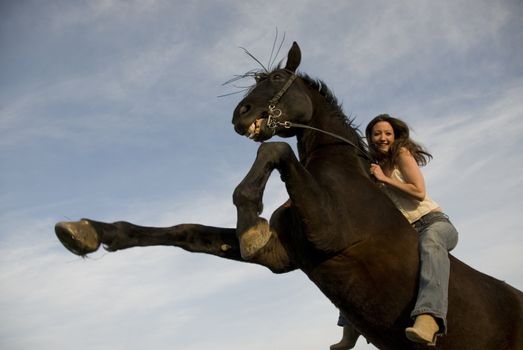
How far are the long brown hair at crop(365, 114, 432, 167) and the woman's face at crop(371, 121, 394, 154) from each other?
5 centimetres

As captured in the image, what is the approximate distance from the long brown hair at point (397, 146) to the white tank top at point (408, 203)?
199 millimetres

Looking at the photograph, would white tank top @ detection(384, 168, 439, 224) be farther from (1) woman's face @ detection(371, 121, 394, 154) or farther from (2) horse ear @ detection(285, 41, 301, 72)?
(2) horse ear @ detection(285, 41, 301, 72)

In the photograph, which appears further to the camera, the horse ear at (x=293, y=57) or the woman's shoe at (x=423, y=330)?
the horse ear at (x=293, y=57)

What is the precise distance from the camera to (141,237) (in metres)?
5.86

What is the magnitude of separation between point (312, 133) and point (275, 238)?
1435 millimetres

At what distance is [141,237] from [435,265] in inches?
115

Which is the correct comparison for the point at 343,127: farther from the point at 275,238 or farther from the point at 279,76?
the point at 275,238

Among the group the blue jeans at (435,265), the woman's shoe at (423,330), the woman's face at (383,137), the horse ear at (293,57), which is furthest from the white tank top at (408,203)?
the horse ear at (293,57)

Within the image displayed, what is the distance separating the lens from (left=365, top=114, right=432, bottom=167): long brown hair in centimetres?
693

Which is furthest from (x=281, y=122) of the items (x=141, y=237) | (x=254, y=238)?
(x=141, y=237)

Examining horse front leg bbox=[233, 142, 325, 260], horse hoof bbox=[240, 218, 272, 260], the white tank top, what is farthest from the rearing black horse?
the white tank top

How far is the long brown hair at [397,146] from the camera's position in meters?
6.93

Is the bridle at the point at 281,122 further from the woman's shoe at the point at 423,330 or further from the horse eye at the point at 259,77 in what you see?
the woman's shoe at the point at 423,330

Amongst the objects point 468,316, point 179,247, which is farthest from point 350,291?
point 179,247
